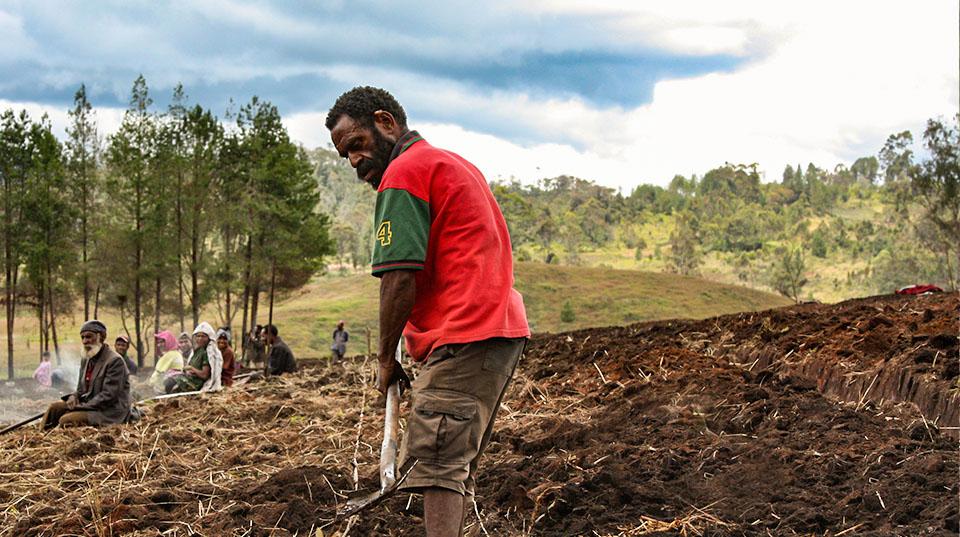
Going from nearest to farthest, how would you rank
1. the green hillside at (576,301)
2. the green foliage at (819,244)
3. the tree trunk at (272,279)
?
the tree trunk at (272,279) < the green hillside at (576,301) < the green foliage at (819,244)

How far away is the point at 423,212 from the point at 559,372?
6007mm

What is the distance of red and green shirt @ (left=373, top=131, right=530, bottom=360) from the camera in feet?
9.98

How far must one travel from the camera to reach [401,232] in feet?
9.93

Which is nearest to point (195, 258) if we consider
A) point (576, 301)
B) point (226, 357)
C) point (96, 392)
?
point (576, 301)

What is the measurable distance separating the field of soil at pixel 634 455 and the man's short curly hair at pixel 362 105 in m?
1.87

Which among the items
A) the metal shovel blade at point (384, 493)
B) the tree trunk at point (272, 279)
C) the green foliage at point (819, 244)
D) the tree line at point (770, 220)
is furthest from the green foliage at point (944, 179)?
the metal shovel blade at point (384, 493)

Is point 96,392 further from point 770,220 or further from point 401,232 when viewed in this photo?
point 770,220

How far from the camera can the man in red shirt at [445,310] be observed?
3035mm

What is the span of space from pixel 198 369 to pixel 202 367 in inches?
2.0

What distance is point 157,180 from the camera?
30.7 metres

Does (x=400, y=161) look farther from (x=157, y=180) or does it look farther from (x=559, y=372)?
(x=157, y=180)

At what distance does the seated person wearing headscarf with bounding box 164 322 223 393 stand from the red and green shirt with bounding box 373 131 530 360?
8.14m

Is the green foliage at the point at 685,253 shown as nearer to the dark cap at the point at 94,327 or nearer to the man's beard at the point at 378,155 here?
the dark cap at the point at 94,327

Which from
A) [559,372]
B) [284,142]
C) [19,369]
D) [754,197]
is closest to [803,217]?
[754,197]
